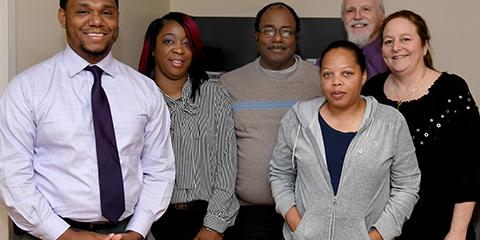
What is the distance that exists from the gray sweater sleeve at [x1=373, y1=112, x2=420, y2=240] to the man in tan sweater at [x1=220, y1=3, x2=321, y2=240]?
22.0 inches

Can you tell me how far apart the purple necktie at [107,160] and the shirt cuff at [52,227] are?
0.13m

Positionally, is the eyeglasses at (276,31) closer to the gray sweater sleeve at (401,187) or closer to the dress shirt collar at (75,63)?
the gray sweater sleeve at (401,187)

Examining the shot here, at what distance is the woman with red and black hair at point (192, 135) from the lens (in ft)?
7.52

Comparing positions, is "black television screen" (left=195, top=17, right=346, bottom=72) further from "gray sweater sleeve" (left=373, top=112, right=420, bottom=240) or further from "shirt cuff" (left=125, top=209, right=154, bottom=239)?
"shirt cuff" (left=125, top=209, right=154, bottom=239)

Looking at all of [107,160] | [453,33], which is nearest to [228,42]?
[453,33]

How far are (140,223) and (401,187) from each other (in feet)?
3.00

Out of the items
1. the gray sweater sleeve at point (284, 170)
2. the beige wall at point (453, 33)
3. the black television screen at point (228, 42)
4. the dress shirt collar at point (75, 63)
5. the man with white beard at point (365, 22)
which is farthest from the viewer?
the black television screen at point (228, 42)

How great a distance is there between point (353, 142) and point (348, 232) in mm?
306

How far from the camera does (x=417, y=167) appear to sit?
207 cm

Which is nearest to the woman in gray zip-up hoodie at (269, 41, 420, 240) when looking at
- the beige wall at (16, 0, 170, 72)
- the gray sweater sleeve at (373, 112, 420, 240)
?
the gray sweater sleeve at (373, 112, 420, 240)

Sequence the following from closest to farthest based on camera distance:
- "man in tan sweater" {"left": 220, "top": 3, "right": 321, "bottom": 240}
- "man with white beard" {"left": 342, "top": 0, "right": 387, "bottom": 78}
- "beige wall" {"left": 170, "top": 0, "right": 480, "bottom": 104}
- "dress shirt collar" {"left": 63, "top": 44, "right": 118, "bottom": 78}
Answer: "dress shirt collar" {"left": 63, "top": 44, "right": 118, "bottom": 78}
"man in tan sweater" {"left": 220, "top": 3, "right": 321, "bottom": 240}
"man with white beard" {"left": 342, "top": 0, "right": 387, "bottom": 78}
"beige wall" {"left": 170, "top": 0, "right": 480, "bottom": 104}

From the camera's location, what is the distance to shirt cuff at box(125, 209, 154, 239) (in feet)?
6.22

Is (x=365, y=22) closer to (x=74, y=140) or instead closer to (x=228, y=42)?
(x=228, y=42)

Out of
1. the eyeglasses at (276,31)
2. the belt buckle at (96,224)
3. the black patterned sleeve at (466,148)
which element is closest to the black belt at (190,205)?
the belt buckle at (96,224)
